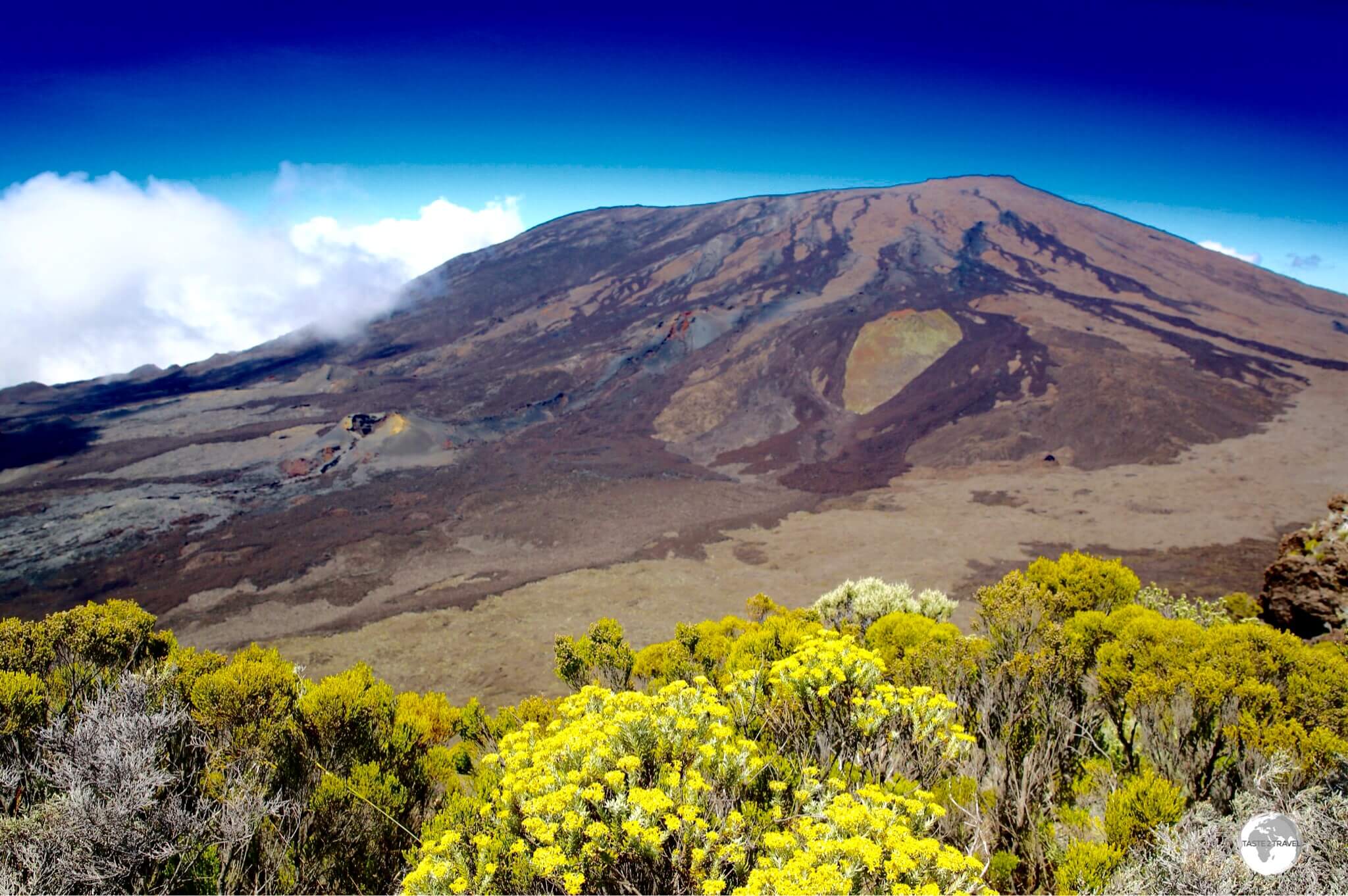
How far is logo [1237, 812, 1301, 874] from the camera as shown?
11.5 ft

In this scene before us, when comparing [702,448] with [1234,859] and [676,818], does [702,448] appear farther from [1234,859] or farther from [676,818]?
[676,818]

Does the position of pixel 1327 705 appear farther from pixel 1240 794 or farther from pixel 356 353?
pixel 356 353

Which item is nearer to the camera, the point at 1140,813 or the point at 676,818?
the point at 676,818

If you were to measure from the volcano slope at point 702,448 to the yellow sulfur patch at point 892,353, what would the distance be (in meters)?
0.24

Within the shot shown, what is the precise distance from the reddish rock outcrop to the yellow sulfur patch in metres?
27.5

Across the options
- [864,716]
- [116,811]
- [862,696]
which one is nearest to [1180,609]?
[862,696]

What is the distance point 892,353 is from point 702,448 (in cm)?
1456

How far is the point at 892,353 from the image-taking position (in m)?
41.2

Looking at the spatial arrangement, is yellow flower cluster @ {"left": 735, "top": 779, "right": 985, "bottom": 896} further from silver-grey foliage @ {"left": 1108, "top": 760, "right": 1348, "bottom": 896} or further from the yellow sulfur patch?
the yellow sulfur patch

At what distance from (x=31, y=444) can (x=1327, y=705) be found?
59.6 m

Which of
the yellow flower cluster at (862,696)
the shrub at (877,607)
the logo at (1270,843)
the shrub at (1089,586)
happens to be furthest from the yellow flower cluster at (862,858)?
the shrub at (877,607)

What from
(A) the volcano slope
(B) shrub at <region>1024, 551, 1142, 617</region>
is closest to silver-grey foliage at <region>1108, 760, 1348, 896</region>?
(B) shrub at <region>1024, 551, 1142, 617</region>

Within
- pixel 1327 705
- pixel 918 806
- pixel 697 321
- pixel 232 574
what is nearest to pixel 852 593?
pixel 1327 705

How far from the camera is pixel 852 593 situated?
12883 mm
